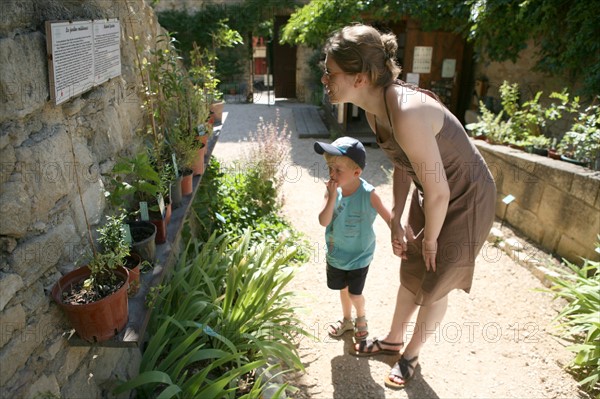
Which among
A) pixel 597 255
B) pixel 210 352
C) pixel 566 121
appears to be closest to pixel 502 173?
pixel 597 255

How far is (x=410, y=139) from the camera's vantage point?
1749mm

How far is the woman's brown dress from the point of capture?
1.95 metres

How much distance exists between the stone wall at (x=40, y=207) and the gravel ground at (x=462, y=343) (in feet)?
4.24

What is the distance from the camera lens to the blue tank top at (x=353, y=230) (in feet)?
8.17

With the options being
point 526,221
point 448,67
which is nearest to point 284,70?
point 448,67

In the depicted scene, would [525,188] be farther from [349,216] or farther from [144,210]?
[144,210]

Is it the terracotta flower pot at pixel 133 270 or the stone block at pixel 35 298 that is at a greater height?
the stone block at pixel 35 298

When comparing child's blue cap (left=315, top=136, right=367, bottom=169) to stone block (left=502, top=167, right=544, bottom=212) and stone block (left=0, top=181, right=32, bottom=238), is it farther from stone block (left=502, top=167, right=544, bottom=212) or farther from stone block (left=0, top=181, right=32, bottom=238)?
stone block (left=502, top=167, right=544, bottom=212)

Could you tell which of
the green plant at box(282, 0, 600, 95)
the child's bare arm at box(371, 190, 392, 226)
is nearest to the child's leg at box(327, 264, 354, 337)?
the child's bare arm at box(371, 190, 392, 226)

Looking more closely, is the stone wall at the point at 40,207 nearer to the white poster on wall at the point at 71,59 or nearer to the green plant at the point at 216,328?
the white poster on wall at the point at 71,59

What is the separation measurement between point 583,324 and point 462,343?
0.76 meters

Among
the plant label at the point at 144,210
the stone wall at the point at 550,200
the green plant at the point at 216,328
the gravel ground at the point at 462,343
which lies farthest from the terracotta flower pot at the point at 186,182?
the stone wall at the point at 550,200

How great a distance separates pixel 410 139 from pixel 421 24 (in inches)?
260

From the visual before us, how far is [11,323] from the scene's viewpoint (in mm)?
1345
